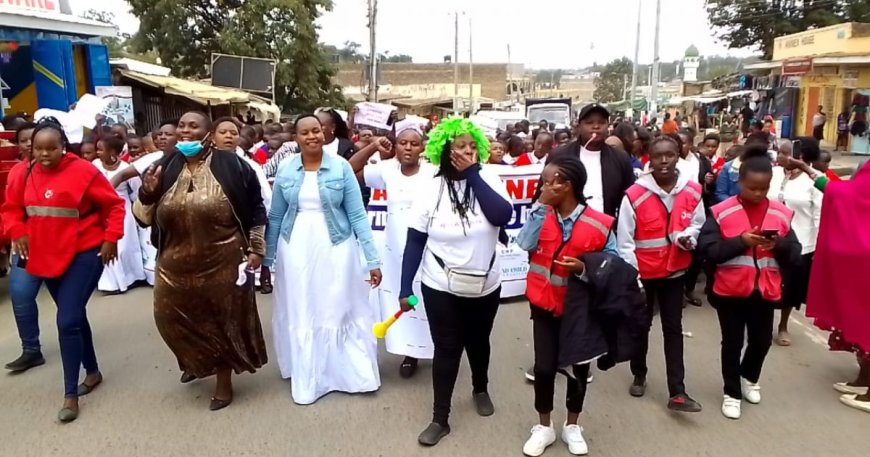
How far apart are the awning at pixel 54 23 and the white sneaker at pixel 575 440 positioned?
1230 cm

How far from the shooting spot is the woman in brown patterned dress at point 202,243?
13.8ft

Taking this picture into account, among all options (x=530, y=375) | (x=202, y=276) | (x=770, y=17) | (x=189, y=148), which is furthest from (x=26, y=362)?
(x=770, y=17)

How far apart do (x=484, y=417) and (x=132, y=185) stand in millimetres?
4730

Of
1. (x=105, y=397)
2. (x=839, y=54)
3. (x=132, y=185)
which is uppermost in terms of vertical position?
(x=839, y=54)

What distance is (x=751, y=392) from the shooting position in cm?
455

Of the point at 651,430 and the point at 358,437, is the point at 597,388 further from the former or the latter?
the point at 358,437

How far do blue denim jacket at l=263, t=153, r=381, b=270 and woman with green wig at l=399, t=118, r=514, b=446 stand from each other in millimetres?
565

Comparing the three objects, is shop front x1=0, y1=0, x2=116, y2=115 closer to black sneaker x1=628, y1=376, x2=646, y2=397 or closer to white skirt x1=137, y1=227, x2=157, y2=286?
white skirt x1=137, y1=227, x2=157, y2=286

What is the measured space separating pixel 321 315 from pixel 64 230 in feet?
5.45

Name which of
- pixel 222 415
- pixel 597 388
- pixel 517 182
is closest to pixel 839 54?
pixel 517 182

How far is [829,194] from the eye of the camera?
4629 mm

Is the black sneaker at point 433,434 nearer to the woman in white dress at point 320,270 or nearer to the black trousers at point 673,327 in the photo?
the woman in white dress at point 320,270

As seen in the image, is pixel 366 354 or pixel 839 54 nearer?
pixel 366 354

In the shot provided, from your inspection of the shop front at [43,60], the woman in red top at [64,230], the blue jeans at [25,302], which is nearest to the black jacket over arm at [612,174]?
the woman in red top at [64,230]
